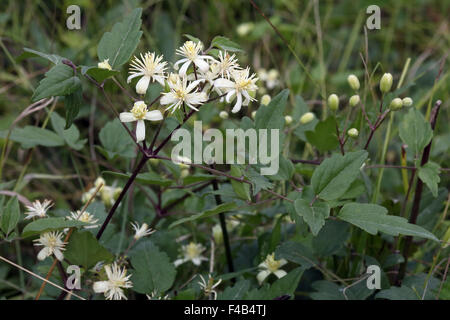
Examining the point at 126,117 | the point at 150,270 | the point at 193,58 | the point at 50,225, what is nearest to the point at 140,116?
A: the point at 126,117

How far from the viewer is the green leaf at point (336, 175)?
902 millimetres

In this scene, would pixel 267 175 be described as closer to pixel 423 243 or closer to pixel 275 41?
pixel 423 243

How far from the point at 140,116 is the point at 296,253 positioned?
0.46 m

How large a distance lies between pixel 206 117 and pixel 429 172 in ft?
1.95

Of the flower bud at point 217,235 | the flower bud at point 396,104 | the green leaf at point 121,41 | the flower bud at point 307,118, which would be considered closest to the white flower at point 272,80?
the flower bud at point 307,118

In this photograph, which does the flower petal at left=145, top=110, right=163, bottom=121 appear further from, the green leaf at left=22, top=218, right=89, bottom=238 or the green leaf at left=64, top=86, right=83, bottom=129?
the green leaf at left=22, top=218, right=89, bottom=238

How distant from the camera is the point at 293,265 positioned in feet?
3.81

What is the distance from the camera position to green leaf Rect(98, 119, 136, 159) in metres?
1.18

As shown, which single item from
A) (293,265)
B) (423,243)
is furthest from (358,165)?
(423,243)

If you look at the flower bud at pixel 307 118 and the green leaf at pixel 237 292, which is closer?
the green leaf at pixel 237 292

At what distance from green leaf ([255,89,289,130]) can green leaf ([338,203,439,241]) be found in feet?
0.65

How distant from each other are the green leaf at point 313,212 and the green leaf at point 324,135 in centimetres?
28

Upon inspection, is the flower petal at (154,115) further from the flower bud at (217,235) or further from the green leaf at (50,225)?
the flower bud at (217,235)

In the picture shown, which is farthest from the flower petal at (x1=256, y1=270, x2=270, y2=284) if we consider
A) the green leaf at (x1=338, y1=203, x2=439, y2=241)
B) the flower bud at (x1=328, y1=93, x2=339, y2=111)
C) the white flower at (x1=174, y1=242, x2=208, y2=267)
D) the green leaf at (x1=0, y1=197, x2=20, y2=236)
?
the green leaf at (x1=0, y1=197, x2=20, y2=236)
